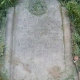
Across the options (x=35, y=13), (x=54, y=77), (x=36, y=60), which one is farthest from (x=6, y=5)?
(x=54, y=77)

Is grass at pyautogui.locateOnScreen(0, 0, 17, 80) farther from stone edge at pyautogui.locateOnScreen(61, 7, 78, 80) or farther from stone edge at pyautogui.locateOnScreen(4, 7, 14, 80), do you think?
stone edge at pyautogui.locateOnScreen(61, 7, 78, 80)

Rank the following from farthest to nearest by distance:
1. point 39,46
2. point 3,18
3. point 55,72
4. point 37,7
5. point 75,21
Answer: point 37,7
point 3,18
point 75,21
point 39,46
point 55,72

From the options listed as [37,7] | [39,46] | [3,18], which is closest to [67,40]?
[39,46]

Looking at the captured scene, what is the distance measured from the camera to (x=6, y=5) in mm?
4727

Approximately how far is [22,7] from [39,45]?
1036 millimetres

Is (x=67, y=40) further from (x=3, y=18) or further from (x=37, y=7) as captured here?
(x=3, y=18)

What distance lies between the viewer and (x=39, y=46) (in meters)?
4.28

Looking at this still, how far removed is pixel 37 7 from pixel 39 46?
100cm

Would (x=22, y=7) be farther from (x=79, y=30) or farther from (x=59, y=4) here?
(x=79, y=30)

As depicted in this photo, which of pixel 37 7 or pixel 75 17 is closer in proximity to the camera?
pixel 75 17

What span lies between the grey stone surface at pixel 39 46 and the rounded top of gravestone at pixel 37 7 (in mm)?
69

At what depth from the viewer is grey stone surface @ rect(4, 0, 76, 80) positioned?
397 centimetres

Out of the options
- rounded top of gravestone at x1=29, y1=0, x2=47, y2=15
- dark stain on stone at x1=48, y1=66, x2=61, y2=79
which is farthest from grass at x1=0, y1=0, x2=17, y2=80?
dark stain on stone at x1=48, y1=66, x2=61, y2=79

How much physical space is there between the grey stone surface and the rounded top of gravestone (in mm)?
69
